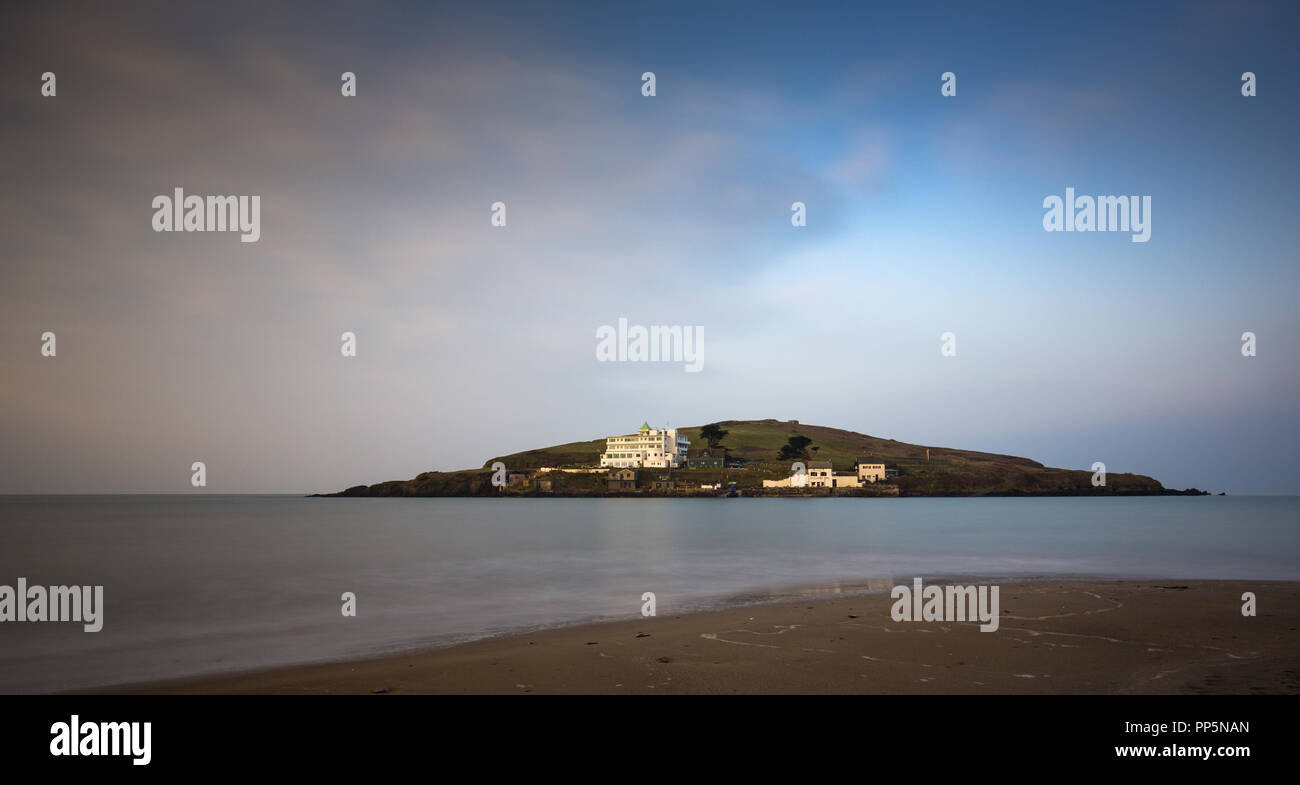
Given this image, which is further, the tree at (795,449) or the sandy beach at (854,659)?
the tree at (795,449)

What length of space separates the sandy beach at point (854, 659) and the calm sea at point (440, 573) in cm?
286

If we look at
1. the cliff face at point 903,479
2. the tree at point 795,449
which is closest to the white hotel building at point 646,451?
the cliff face at point 903,479

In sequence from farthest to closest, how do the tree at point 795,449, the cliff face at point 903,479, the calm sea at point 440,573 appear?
the tree at point 795,449, the cliff face at point 903,479, the calm sea at point 440,573

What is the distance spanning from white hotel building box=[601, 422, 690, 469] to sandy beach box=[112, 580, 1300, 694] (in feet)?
518

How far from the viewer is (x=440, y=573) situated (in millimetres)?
28781

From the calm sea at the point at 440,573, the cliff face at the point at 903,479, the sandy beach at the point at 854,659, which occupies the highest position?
the sandy beach at the point at 854,659

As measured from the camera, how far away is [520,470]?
187 m

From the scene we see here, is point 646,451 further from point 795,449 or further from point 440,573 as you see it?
point 440,573

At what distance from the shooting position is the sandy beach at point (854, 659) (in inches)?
343

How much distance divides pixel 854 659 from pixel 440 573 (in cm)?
2260

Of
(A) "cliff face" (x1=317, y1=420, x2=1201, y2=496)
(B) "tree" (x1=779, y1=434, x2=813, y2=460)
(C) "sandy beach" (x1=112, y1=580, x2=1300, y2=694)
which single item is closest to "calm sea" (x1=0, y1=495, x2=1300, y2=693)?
(C) "sandy beach" (x1=112, y1=580, x2=1300, y2=694)

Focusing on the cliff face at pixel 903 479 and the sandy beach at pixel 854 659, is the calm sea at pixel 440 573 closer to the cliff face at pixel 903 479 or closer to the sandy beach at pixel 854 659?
the sandy beach at pixel 854 659
